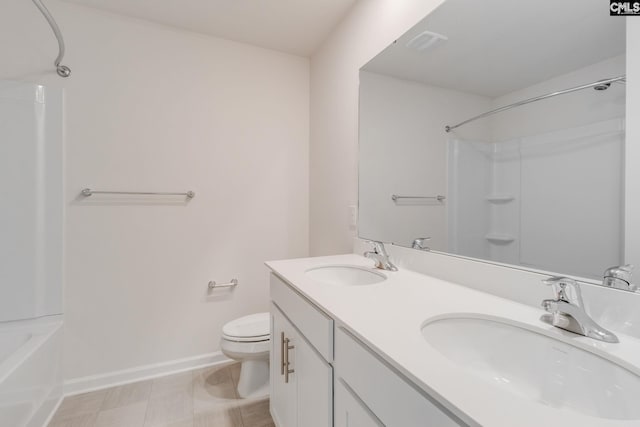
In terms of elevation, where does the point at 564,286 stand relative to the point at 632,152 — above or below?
below

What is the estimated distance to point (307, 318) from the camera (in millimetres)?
1001

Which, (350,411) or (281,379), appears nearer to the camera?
(350,411)

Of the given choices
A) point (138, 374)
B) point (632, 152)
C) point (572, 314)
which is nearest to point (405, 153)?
point (632, 152)

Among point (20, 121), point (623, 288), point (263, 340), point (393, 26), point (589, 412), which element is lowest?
point (263, 340)

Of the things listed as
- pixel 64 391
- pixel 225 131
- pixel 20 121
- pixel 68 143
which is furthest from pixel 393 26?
pixel 64 391

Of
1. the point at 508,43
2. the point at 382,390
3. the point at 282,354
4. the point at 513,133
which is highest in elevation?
the point at 508,43

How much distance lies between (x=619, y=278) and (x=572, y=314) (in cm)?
17

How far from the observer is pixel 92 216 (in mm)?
1764

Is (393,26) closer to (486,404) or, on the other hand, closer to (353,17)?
(353,17)

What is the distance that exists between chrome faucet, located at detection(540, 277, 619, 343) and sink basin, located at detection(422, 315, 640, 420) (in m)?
0.05

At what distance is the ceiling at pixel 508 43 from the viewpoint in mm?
752

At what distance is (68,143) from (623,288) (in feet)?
8.27

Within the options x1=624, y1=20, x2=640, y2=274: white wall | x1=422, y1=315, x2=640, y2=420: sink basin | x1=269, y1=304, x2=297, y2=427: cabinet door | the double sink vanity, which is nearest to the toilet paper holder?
x1=269, y1=304, x2=297, y2=427: cabinet door

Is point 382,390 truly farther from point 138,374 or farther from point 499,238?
point 138,374
